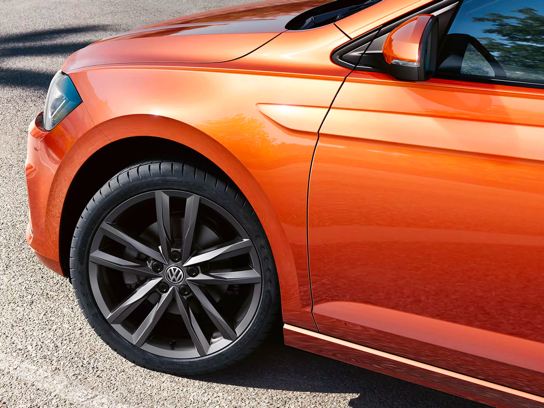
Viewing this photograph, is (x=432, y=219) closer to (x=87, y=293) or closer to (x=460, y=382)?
(x=460, y=382)

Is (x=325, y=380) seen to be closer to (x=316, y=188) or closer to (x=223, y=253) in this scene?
(x=223, y=253)

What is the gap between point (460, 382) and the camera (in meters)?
2.64

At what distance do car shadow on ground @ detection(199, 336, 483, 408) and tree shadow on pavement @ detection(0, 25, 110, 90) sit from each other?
13.7 feet

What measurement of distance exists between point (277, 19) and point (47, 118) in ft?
3.06

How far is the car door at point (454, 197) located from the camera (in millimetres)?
2373

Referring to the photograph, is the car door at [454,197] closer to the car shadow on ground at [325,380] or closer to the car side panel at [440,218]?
the car side panel at [440,218]

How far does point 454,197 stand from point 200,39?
3.58 feet

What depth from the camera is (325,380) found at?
3238 mm

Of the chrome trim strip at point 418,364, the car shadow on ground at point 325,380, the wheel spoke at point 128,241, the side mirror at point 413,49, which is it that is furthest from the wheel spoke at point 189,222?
the side mirror at point 413,49

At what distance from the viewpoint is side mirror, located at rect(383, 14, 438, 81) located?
2387 millimetres

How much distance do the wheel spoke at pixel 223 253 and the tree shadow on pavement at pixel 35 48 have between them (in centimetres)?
418

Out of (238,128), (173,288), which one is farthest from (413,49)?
(173,288)

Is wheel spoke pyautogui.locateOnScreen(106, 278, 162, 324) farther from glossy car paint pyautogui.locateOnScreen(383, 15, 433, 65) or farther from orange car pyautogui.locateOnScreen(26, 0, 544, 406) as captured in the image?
glossy car paint pyautogui.locateOnScreen(383, 15, 433, 65)

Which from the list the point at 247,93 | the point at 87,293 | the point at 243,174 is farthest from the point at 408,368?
the point at 87,293
